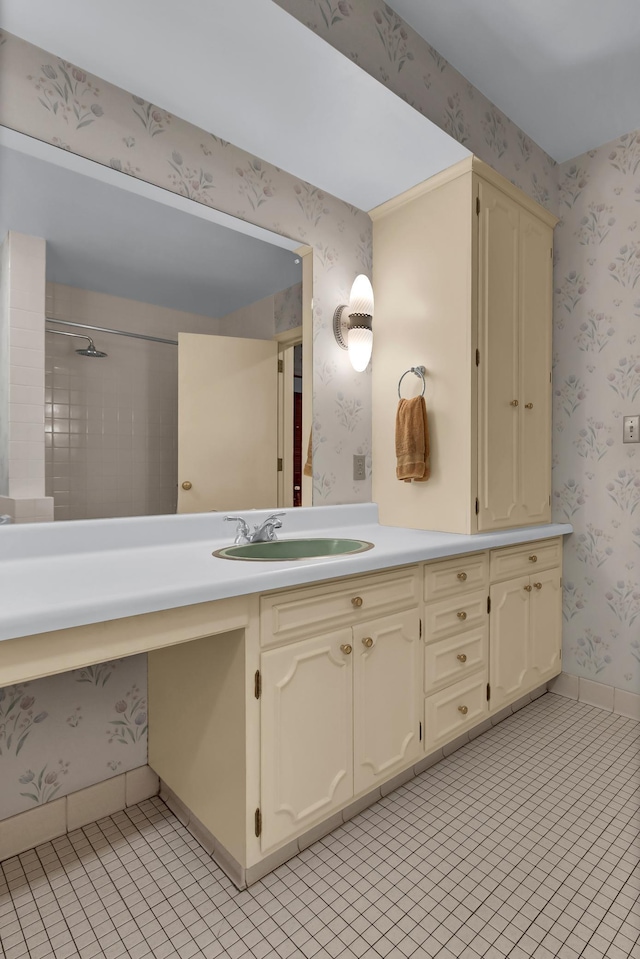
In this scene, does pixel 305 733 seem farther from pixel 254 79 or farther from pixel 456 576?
pixel 254 79

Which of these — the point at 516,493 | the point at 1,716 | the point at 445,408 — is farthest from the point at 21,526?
the point at 516,493

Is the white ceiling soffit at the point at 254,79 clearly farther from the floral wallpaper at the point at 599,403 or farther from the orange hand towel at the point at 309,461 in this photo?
the orange hand towel at the point at 309,461

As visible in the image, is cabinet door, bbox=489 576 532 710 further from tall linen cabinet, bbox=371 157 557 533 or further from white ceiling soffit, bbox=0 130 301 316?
white ceiling soffit, bbox=0 130 301 316

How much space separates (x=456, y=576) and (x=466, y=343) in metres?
0.85

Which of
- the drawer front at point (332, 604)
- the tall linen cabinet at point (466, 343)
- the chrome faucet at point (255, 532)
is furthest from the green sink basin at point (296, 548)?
the tall linen cabinet at point (466, 343)

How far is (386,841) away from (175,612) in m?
0.96

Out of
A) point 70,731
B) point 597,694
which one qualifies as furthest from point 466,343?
point 70,731

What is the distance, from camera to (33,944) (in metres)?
1.12

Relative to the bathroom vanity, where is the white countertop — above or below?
above

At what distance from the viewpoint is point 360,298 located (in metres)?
2.11

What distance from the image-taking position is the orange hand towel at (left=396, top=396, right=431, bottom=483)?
1986 millimetres

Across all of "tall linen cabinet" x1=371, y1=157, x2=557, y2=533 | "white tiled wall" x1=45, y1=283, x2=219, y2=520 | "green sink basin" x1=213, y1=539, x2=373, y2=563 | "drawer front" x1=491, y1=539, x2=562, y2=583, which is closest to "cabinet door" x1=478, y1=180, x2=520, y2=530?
"tall linen cabinet" x1=371, y1=157, x2=557, y2=533

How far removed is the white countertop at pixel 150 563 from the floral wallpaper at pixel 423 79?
4.66ft

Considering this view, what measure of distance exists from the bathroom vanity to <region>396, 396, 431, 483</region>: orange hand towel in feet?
0.99
